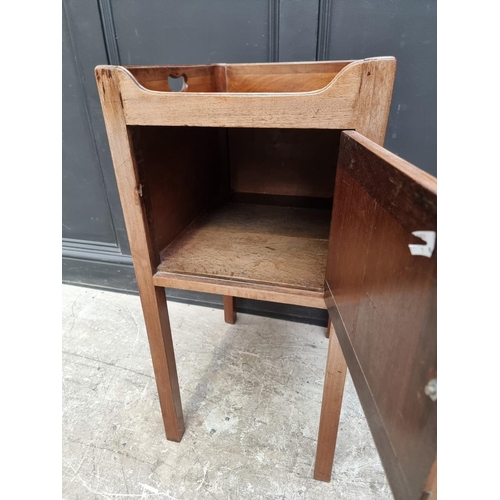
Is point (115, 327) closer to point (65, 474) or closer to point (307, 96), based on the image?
point (65, 474)

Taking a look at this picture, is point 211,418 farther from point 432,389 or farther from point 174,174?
point 432,389

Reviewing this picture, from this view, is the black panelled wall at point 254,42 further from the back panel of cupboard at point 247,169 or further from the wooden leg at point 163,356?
the wooden leg at point 163,356

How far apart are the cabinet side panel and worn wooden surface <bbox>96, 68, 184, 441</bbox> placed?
2 centimetres

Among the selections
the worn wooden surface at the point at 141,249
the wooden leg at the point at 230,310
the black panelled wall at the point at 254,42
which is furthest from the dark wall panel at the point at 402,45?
the wooden leg at the point at 230,310

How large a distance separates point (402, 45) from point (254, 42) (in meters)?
0.42

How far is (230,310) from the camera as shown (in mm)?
1375

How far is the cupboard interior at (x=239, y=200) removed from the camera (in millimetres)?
728

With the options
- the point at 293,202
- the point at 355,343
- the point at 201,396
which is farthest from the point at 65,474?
the point at 293,202

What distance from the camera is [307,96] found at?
1.68ft

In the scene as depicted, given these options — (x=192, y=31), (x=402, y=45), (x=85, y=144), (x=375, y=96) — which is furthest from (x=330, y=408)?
(x=85, y=144)

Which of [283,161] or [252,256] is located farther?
[283,161]

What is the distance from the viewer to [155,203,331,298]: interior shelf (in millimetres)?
724

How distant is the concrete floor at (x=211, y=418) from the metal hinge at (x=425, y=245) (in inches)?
30.7

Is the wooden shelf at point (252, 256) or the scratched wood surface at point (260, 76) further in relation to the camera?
the scratched wood surface at point (260, 76)
